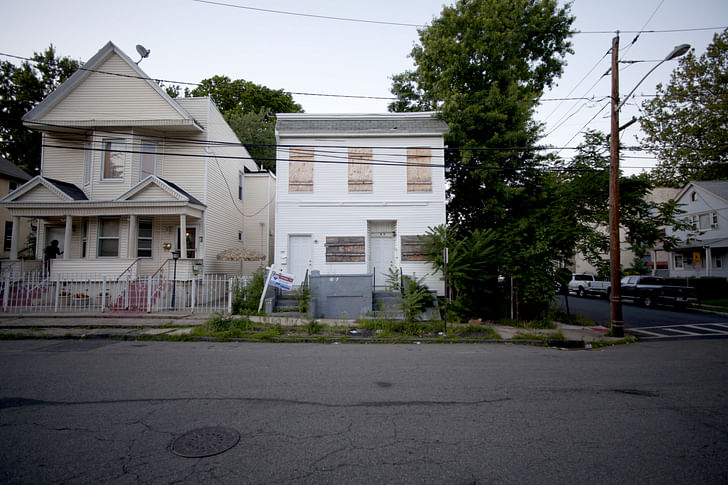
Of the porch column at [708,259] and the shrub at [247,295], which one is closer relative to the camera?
the shrub at [247,295]

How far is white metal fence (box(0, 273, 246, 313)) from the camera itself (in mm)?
13151

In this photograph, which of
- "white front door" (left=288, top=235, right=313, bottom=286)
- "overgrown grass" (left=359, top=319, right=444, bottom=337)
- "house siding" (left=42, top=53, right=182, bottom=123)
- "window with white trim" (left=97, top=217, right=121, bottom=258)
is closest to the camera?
"overgrown grass" (left=359, top=319, right=444, bottom=337)

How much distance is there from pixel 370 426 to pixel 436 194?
12.7 meters

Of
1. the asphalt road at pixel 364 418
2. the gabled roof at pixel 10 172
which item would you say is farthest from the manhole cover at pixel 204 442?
the gabled roof at pixel 10 172

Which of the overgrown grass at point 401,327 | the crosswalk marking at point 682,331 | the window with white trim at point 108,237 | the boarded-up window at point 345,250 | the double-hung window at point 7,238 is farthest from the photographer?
the double-hung window at point 7,238

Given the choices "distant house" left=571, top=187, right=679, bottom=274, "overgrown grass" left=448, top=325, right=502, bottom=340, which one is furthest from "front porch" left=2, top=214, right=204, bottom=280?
"distant house" left=571, top=187, right=679, bottom=274

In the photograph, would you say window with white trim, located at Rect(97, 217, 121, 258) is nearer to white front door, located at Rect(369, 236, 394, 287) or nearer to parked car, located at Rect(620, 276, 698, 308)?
white front door, located at Rect(369, 236, 394, 287)

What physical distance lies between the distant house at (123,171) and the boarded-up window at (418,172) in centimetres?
813

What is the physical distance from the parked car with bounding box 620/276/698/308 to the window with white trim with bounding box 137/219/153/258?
87.0 feet

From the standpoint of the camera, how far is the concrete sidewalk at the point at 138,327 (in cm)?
1020

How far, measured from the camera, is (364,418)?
4512mm

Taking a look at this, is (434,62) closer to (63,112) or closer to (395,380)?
(395,380)

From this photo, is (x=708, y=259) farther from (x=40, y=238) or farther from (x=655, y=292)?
(x=40, y=238)

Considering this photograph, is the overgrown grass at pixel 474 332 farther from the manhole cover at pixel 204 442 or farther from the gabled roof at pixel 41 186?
the gabled roof at pixel 41 186
